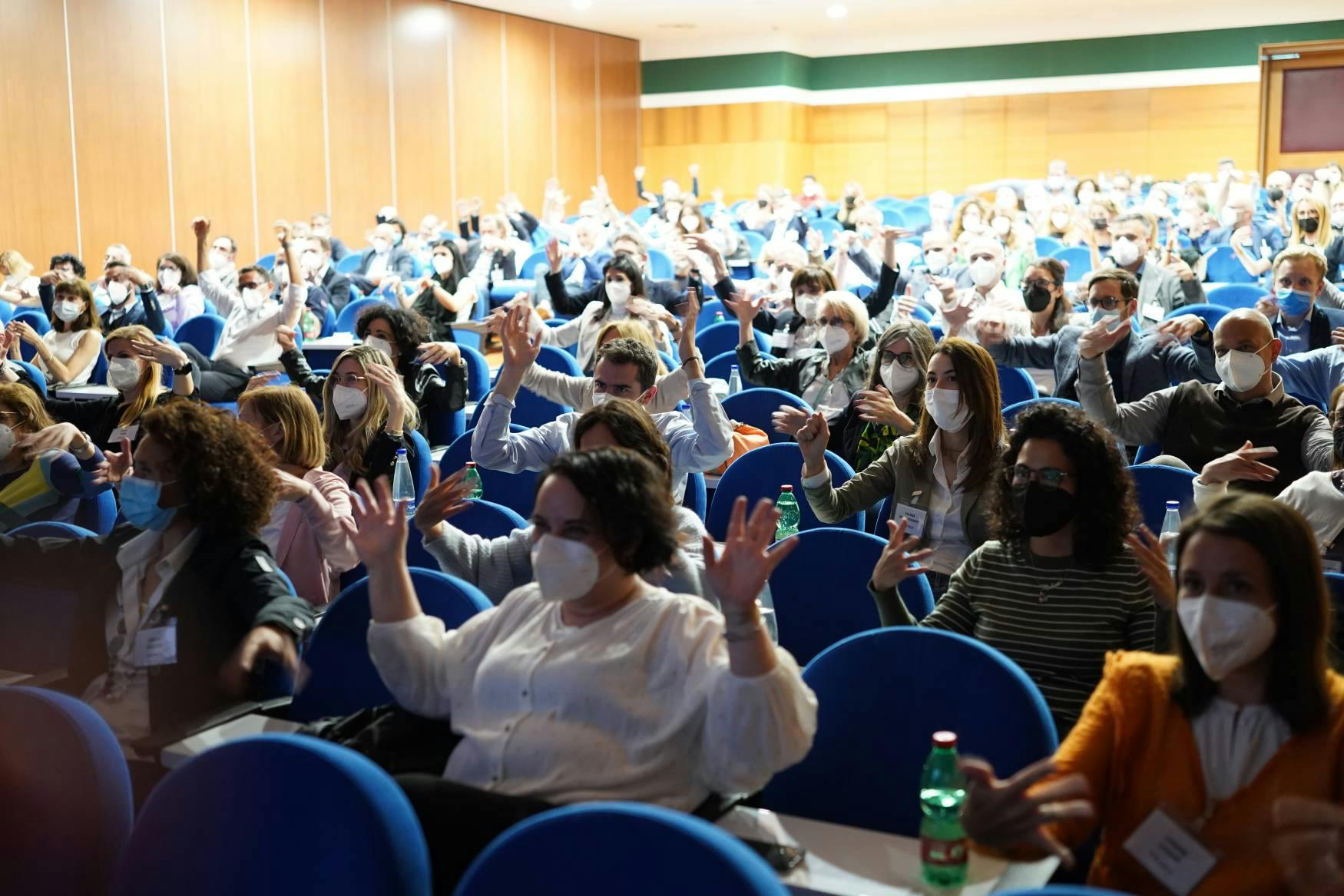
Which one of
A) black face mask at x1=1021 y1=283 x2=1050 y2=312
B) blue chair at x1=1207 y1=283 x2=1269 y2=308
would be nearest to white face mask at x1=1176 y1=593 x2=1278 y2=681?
black face mask at x1=1021 y1=283 x2=1050 y2=312

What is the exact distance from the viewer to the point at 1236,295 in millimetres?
8078

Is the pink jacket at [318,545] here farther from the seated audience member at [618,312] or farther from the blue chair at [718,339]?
the blue chair at [718,339]

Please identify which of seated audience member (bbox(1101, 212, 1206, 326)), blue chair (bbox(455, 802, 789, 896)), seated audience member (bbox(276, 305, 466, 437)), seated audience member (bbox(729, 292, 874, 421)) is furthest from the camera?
seated audience member (bbox(1101, 212, 1206, 326))

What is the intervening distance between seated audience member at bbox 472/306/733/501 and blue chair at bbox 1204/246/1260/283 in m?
8.62

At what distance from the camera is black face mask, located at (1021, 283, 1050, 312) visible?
22.1 feet

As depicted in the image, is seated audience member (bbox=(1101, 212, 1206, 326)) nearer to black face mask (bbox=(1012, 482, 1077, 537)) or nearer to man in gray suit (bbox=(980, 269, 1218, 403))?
man in gray suit (bbox=(980, 269, 1218, 403))

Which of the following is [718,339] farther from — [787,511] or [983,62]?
[983,62]

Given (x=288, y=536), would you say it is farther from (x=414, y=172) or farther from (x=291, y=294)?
(x=414, y=172)

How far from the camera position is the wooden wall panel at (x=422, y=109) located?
18516 millimetres

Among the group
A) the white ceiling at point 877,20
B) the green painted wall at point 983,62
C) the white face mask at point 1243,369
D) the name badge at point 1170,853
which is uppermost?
the white ceiling at point 877,20

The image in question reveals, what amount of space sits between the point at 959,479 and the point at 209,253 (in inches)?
387

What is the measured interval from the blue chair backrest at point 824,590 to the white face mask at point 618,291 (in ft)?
15.3

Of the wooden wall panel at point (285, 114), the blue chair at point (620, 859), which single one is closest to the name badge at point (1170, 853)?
the blue chair at point (620, 859)

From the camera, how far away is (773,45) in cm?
2312
